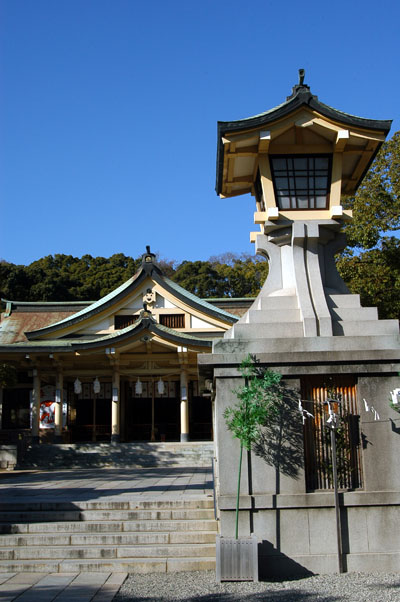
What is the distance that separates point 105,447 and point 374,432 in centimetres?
1672

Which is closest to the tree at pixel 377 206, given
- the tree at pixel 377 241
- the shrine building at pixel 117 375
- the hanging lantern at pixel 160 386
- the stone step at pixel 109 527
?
the tree at pixel 377 241

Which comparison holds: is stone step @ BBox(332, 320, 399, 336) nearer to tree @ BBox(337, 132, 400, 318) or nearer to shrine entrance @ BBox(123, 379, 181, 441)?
tree @ BBox(337, 132, 400, 318)

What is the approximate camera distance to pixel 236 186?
11.2 meters

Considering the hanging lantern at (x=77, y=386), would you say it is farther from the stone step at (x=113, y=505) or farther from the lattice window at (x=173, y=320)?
the stone step at (x=113, y=505)

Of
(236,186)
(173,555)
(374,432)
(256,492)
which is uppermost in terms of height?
(236,186)

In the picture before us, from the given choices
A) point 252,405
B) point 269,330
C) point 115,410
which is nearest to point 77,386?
point 115,410

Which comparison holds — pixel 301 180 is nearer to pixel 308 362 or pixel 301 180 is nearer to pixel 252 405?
pixel 308 362

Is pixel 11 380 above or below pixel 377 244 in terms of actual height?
below

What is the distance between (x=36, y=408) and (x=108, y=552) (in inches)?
714

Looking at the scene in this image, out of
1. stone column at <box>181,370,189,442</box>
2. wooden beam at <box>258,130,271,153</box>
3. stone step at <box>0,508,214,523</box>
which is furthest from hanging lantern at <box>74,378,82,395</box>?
wooden beam at <box>258,130,271,153</box>

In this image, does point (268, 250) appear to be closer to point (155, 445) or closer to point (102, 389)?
point (155, 445)

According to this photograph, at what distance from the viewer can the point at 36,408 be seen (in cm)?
2552

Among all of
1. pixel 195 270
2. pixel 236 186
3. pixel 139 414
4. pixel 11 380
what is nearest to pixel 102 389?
pixel 139 414

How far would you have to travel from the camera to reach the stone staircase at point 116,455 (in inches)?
877
